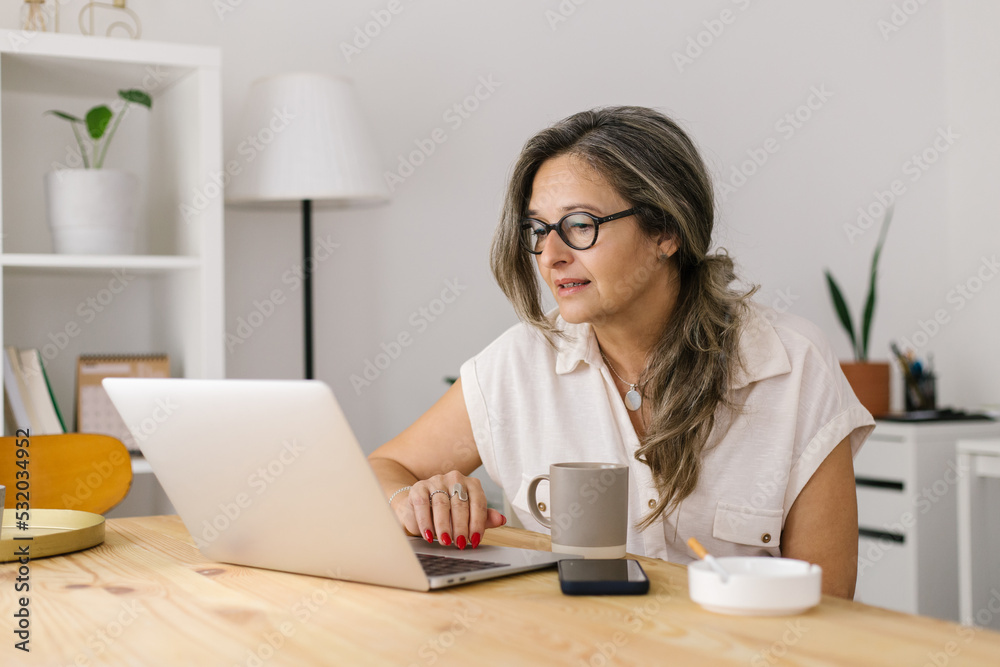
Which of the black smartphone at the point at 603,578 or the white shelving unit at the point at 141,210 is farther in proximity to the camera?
the white shelving unit at the point at 141,210

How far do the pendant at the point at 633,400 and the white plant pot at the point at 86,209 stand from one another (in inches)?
49.1

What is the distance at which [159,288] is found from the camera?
237cm

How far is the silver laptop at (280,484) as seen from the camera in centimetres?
79

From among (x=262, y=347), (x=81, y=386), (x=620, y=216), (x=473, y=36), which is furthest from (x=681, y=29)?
(x=81, y=386)

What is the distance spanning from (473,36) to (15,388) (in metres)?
1.58

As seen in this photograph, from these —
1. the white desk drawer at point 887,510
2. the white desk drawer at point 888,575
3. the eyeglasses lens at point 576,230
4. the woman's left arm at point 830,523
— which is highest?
the eyeglasses lens at point 576,230

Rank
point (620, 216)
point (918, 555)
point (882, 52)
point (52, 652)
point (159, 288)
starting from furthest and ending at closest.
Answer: point (882, 52)
point (918, 555)
point (159, 288)
point (620, 216)
point (52, 652)

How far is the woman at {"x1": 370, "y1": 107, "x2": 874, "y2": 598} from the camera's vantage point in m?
1.29

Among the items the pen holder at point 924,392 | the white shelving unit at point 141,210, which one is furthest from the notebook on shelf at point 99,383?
the pen holder at point 924,392

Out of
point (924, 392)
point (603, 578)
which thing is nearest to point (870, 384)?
point (924, 392)

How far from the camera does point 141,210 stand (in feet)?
7.73

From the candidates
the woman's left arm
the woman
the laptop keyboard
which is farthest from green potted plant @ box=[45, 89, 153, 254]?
the woman's left arm

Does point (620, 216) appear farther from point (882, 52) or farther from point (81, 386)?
point (882, 52)

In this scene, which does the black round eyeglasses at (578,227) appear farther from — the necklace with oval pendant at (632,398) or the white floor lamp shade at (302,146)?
the white floor lamp shade at (302,146)
